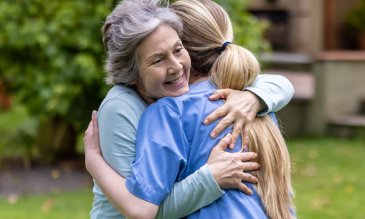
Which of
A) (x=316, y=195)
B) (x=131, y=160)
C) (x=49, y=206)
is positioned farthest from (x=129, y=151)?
(x=316, y=195)

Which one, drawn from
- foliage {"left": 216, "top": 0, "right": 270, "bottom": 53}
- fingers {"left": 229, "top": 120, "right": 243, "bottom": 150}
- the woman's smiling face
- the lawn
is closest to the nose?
the woman's smiling face

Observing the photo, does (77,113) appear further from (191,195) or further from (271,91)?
(191,195)

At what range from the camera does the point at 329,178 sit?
848 cm

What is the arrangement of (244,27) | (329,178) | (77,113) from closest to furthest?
(329,178), (77,113), (244,27)

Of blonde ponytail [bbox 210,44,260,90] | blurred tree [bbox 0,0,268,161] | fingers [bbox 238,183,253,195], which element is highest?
blonde ponytail [bbox 210,44,260,90]

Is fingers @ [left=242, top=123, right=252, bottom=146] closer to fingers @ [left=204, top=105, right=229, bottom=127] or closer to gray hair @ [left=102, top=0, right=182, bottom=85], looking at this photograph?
fingers @ [left=204, top=105, right=229, bottom=127]

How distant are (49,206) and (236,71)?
16.7 ft

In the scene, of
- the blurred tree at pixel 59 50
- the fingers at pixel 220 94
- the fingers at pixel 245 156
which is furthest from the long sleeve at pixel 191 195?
the blurred tree at pixel 59 50

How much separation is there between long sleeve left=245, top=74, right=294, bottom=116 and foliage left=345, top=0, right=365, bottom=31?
41.4ft

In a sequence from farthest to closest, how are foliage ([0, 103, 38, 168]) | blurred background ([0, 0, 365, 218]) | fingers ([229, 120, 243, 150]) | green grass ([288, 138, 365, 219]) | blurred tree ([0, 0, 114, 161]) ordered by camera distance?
foliage ([0, 103, 38, 168])
blurred tree ([0, 0, 114, 161])
blurred background ([0, 0, 365, 218])
green grass ([288, 138, 365, 219])
fingers ([229, 120, 243, 150])

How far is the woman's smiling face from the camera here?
269cm

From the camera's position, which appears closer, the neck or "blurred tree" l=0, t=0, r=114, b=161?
the neck

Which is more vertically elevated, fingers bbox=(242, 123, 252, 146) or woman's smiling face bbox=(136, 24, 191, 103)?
woman's smiling face bbox=(136, 24, 191, 103)

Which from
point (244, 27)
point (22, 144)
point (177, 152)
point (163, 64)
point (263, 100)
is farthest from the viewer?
point (22, 144)
